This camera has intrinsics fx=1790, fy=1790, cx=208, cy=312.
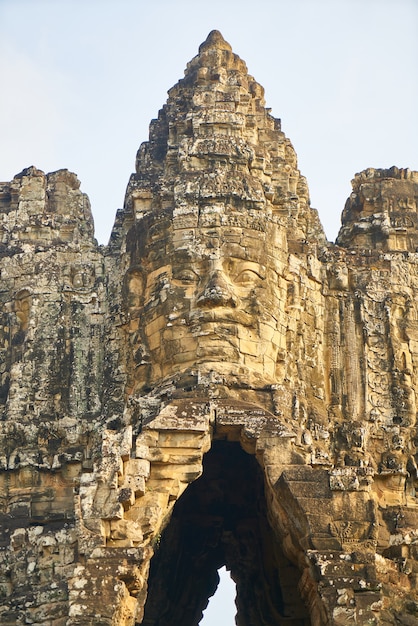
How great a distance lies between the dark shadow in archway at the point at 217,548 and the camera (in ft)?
93.8

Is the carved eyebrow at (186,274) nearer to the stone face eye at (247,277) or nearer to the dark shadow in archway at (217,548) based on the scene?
the stone face eye at (247,277)

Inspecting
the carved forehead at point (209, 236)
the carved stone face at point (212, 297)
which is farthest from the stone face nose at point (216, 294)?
the carved forehead at point (209, 236)

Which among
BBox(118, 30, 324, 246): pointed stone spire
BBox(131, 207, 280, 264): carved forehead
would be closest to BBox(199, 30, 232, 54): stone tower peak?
BBox(118, 30, 324, 246): pointed stone spire

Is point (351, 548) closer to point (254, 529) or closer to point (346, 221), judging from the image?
point (254, 529)

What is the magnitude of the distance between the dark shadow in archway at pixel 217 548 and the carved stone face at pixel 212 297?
80.5 inches

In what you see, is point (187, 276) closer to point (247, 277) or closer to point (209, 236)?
point (209, 236)

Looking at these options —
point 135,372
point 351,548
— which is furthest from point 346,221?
point 351,548

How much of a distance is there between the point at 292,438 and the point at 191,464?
1492mm

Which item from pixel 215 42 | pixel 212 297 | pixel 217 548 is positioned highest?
pixel 215 42

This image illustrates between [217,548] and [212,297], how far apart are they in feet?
16.2

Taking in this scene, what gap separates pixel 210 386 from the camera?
2622 cm

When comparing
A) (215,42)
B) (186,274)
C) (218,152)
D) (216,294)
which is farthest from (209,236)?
(215,42)

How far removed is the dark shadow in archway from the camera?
2858 cm

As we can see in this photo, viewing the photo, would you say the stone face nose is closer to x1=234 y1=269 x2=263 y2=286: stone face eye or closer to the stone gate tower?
the stone gate tower
